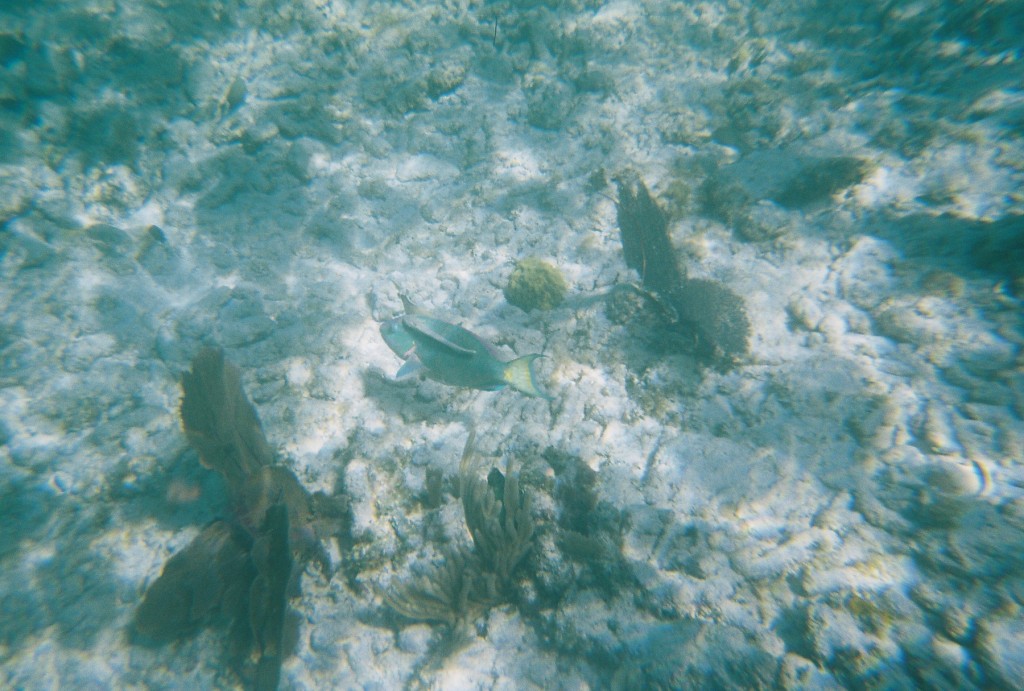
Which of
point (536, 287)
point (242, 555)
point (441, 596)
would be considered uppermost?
point (536, 287)

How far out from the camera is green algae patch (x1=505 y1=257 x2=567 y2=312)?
4152mm

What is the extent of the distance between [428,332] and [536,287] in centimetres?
179

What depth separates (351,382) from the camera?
12.9ft

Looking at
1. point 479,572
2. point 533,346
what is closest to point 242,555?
point 479,572

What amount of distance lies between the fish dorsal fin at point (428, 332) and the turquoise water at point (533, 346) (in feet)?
3.26

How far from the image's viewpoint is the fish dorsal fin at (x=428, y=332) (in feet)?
8.28

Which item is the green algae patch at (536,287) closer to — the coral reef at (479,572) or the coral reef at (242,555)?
the coral reef at (479,572)

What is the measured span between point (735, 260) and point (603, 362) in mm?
1865

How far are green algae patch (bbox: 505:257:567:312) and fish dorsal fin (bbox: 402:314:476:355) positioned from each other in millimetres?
1648

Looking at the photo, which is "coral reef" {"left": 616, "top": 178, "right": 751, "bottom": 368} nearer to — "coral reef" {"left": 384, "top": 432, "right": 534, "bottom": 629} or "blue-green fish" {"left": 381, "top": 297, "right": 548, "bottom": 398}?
"blue-green fish" {"left": 381, "top": 297, "right": 548, "bottom": 398}

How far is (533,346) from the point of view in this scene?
391 centimetres

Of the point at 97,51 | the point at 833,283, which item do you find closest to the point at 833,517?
the point at 833,283

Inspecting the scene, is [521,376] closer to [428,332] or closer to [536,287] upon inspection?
[428,332]

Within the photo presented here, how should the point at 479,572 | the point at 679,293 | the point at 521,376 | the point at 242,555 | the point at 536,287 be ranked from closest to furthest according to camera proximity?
the point at 521,376
the point at 479,572
the point at 242,555
the point at 679,293
the point at 536,287
